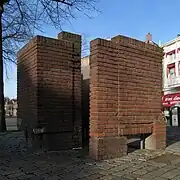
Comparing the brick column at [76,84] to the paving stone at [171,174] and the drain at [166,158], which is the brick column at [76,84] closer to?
the drain at [166,158]

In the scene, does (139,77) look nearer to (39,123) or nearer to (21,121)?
(39,123)

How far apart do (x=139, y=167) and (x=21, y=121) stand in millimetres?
4443

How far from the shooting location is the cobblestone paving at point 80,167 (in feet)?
15.8

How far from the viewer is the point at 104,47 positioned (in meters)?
6.49

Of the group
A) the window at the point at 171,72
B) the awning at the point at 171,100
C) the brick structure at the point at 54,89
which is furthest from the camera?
the window at the point at 171,72

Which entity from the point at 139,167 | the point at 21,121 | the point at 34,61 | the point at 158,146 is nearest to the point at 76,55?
the point at 34,61

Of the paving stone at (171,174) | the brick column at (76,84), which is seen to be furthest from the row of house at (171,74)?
the paving stone at (171,174)

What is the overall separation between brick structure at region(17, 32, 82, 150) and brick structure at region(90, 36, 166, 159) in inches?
55.1

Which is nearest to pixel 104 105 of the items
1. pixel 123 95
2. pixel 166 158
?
pixel 123 95

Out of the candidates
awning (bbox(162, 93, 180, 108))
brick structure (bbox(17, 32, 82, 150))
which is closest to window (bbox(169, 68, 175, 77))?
awning (bbox(162, 93, 180, 108))

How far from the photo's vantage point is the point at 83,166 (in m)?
5.52

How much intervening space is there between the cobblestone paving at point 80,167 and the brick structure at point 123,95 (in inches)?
18.3

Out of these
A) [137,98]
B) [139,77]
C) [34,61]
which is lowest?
[137,98]

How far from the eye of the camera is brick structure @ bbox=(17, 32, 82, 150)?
732cm
